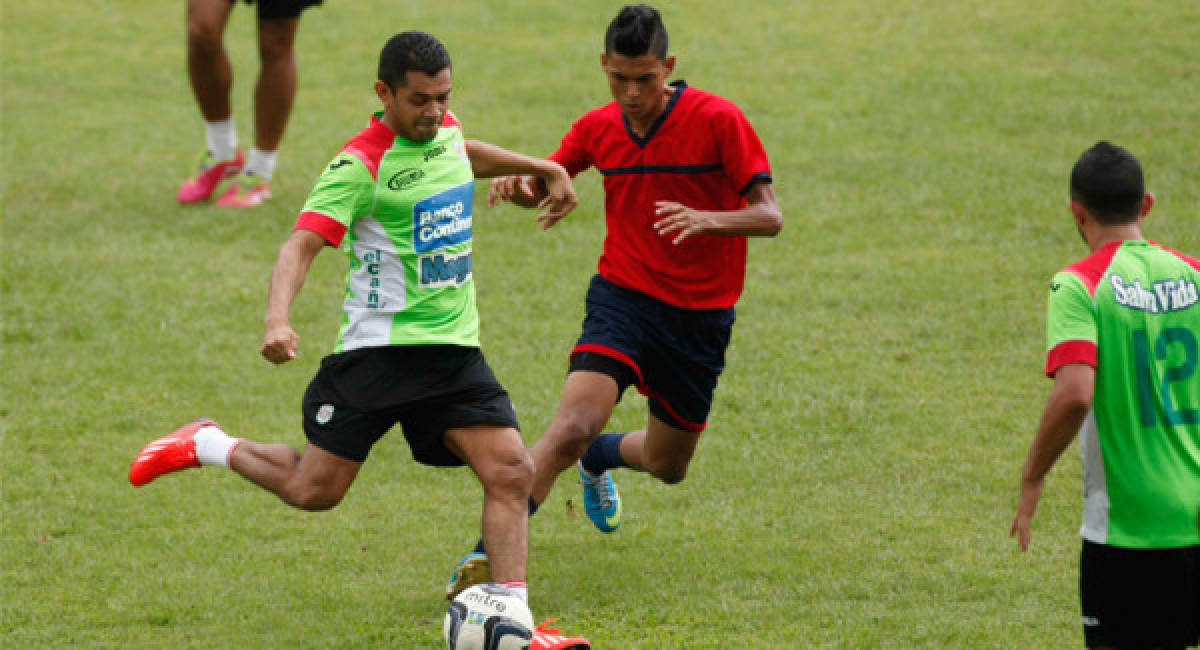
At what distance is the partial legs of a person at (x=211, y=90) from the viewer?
11.0 meters

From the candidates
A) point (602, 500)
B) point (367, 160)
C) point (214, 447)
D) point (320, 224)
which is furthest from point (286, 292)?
point (602, 500)

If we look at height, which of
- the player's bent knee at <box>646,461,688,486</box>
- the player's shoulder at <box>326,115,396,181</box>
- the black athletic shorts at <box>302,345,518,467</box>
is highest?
the player's shoulder at <box>326,115,396,181</box>

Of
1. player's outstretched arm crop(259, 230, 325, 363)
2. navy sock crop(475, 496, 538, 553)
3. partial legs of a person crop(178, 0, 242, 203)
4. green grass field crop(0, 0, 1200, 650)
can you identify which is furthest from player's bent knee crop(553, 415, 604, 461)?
partial legs of a person crop(178, 0, 242, 203)

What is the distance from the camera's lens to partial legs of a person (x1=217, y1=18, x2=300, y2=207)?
11219 mm

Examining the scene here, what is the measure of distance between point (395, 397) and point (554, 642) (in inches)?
41.9

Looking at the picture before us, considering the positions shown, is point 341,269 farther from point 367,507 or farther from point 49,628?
point 49,628

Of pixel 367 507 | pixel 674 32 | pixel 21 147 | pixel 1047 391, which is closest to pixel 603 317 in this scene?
pixel 367 507

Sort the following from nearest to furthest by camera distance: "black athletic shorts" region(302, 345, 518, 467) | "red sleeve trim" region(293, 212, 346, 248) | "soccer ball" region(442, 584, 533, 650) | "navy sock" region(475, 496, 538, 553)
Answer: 1. "soccer ball" region(442, 584, 533, 650)
2. "red sleeve trim" region(293, 212, 346, 248)
3. "black athletic shorts" region(302, 345, 518, 467)
4. "navy sock" region(475, 496, 538, 553)

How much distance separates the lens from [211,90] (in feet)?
37.5

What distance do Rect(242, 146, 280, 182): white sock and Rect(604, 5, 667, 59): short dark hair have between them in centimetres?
602

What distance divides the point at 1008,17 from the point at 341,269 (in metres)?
8.21

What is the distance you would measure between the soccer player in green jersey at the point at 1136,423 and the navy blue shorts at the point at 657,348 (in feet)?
7.03

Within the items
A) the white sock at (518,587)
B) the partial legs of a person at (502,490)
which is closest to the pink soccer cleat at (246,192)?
the partial legs of a person at (502,490)

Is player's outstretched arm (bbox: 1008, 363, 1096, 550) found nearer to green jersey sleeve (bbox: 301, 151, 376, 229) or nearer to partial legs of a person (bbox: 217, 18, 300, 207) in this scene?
green jersey sleeve (bbox: 301, 151, 376, 229)
